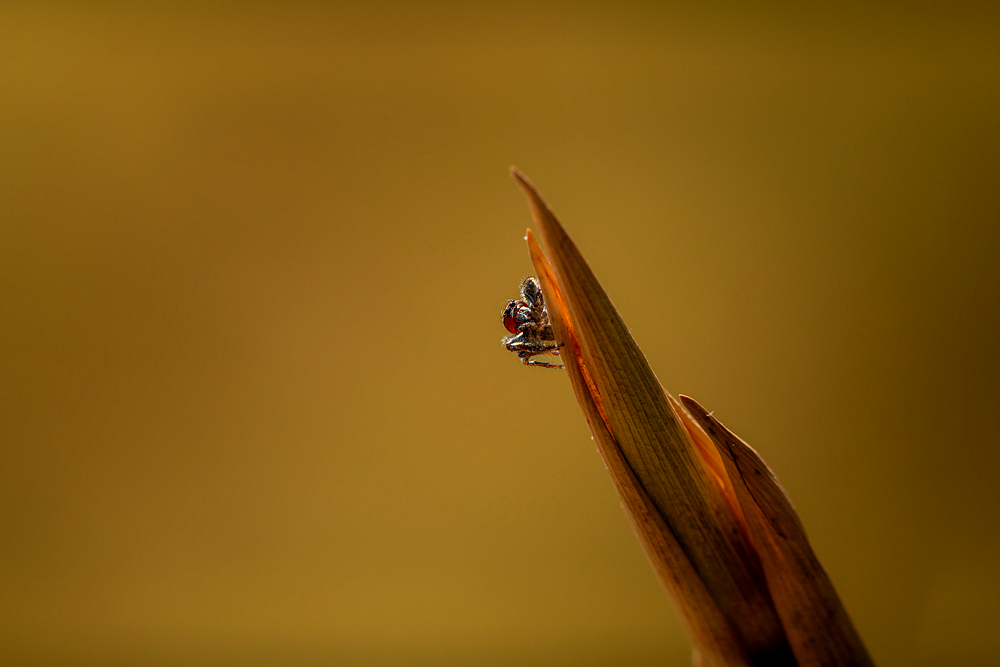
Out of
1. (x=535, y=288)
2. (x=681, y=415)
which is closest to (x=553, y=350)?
(x=535, y=288)

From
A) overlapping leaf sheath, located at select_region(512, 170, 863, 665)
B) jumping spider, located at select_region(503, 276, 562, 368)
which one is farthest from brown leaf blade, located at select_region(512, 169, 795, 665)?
jumping spider, located at select_region(503, 276, 562, 368)

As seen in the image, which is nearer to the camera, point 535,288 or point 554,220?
point 554,220

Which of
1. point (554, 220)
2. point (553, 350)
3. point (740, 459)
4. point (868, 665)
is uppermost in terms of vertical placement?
point (553, 350)

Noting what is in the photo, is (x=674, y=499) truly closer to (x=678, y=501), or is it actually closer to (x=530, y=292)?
(x=678, y=501)

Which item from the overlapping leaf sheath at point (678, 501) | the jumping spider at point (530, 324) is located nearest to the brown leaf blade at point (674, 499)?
the overlapping leaf sheath at point (678, 501)

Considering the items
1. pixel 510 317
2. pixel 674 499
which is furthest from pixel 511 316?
pixel 674 499

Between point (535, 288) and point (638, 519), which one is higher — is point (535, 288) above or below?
above

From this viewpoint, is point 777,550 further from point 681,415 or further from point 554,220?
point 554,220

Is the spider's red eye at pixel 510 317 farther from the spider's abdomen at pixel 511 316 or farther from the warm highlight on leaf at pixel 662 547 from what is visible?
the warm highlight on leaf at pixel 662 547
